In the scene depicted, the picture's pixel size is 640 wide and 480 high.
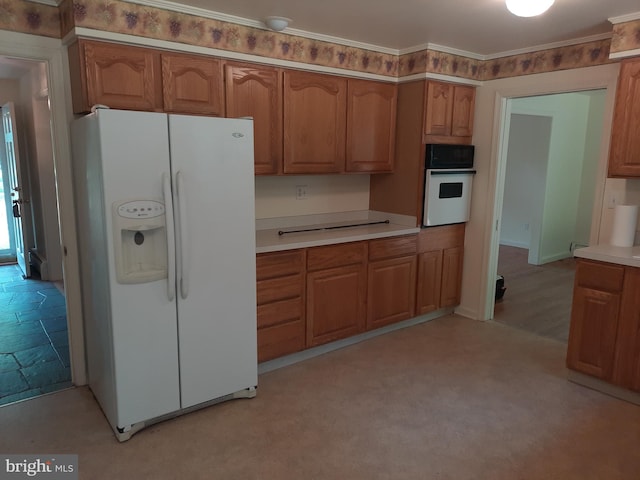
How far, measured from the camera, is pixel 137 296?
2373 mm

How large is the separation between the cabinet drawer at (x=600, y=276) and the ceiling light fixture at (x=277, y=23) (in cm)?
242

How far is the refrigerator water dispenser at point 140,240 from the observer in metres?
2.28

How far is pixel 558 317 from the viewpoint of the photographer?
4.38 m

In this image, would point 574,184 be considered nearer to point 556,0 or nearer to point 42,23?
point 556,0

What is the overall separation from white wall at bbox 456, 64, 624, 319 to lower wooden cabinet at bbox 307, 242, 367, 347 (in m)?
1.24

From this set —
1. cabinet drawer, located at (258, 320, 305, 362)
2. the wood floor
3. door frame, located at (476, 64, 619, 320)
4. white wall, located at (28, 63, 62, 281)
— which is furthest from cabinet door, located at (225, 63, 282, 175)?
white wall, located at (28, 63, 62, 281)

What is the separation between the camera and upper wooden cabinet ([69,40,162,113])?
2529 mm

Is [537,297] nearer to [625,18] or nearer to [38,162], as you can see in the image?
[625,18]

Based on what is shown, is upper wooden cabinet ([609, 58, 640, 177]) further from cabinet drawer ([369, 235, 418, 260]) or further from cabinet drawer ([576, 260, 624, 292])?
cabinet drawer ([369, 235, 418, 260])

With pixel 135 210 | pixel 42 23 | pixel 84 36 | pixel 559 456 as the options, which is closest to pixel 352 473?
pixel 559 456

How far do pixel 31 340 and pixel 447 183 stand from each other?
11.9 feet

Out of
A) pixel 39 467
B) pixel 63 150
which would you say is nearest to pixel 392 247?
pixel 63 150

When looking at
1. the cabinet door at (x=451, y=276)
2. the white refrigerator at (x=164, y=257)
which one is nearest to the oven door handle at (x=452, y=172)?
the cabinet door at (x=451, y=276)

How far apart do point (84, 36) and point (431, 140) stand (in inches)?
101
